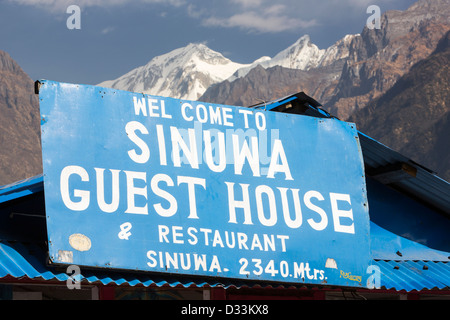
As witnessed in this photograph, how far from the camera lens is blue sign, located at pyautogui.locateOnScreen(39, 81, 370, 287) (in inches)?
342

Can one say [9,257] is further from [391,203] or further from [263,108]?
[391,203]

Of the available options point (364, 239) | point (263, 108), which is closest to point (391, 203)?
point (364, 239)

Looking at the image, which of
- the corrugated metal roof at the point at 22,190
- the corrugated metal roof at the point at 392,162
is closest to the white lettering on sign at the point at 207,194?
the corrugated metal roof at the point at 22,190

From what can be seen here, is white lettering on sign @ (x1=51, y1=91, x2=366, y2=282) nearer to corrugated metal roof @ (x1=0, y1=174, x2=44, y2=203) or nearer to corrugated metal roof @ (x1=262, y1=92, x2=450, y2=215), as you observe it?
corrugated metal roof @ (x1=0, y1=174, x2=44, y2=203)

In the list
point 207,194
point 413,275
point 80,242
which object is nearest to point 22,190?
point 80,242

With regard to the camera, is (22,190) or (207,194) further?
(207,194)

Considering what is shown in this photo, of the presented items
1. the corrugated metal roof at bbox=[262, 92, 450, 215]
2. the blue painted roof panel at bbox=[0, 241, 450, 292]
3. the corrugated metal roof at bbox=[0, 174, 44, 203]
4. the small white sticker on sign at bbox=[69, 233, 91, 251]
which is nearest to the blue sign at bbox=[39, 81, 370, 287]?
the small white sticker on sign at bbox=[69, 233, 91, 251]

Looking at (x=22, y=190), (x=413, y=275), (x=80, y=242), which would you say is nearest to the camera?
(x=80, y=242)

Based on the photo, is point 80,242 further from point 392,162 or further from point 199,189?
point 392,162

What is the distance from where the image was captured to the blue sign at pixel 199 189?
8695 millimetres

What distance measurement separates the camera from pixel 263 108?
36.3ft

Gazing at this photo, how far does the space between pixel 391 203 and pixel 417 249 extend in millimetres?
963

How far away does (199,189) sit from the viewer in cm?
946

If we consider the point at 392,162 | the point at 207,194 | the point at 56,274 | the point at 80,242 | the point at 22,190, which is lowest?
the point at 56,274
